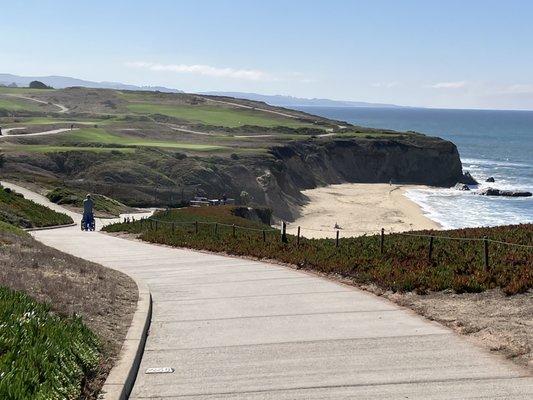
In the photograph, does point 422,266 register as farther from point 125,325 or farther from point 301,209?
point 301,209

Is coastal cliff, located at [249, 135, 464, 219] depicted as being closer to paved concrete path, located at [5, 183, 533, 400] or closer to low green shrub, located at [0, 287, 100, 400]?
paved concrete path, located at [5, 183, 533, 400]

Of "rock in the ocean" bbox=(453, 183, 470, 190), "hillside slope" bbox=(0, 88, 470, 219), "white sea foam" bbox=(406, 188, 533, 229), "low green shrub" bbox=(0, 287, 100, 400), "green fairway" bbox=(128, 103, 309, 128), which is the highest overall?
"low green shrub" bbox=(0, 287, 100, 400)

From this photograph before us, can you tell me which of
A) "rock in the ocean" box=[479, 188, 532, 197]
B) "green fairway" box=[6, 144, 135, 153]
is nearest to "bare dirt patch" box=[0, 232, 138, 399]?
"green fairway" box=[6, 144, 135, 153]

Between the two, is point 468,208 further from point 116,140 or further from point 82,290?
point 82,290

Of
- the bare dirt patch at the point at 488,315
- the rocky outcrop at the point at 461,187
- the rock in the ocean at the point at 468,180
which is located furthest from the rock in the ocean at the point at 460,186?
the bare dirt patch at the point at 488,315

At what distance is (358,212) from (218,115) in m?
83.3

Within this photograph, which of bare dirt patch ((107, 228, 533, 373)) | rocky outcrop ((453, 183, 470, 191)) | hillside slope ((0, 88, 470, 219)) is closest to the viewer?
bare dirt patch ((107, 228, 533, 373))

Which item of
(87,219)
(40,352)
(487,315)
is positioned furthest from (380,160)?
(40,352)

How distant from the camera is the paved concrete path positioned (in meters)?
8.35

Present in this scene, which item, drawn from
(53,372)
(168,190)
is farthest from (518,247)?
(168,190)

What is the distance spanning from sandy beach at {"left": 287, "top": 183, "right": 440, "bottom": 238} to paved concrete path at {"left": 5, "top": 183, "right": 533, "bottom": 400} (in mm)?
38076

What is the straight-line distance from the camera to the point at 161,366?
31.0 ft

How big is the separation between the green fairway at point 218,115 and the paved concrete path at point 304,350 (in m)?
116

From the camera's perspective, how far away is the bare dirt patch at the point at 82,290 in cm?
1009
